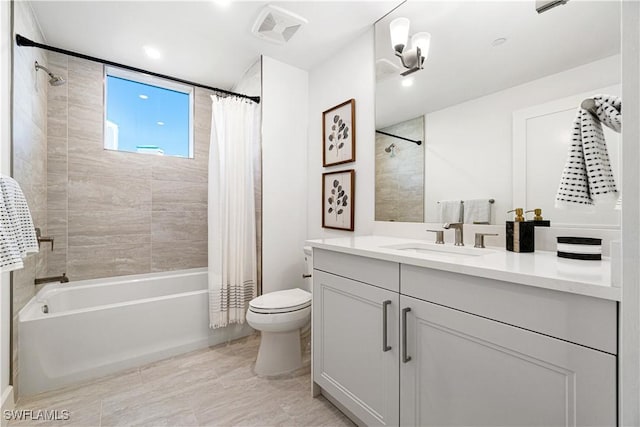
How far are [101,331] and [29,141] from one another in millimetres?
1332

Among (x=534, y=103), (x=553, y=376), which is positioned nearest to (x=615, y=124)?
(x=534, y=103)

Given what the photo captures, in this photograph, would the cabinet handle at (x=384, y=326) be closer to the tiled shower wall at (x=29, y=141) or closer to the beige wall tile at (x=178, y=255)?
the tiled shower wall at (x=29, y=141)

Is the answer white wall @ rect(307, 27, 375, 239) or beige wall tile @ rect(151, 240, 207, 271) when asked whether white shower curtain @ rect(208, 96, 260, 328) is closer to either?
white wall @ rect(307, 27, 375, 239)

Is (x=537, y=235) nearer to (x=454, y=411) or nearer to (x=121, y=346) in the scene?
(x=454, y=411)

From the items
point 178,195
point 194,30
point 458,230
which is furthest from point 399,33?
point 178,195

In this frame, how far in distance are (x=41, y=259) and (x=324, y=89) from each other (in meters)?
2.59

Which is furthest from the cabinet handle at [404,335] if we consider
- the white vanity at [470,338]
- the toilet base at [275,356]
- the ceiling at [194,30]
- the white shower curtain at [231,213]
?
the ceiling at [194,30]

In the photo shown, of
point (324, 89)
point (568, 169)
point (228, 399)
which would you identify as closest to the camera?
point (568, 169)

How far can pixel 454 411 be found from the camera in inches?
37.1

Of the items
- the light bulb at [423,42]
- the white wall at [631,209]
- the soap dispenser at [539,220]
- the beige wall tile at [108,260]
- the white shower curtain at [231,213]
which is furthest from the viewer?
the beige wall tile at [108,260]

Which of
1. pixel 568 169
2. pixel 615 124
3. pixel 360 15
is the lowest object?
pixel 568 169

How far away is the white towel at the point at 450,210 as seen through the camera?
151cm

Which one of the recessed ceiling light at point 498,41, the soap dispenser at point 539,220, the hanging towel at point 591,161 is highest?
the recessed ceiling light at point 498,41

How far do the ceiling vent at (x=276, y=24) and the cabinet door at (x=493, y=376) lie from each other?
6.23 feet
